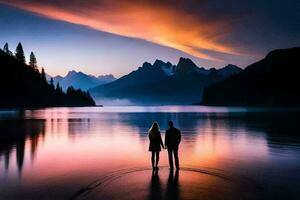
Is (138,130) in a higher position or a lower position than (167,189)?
higher

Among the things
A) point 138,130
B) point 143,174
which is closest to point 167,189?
point 143,174

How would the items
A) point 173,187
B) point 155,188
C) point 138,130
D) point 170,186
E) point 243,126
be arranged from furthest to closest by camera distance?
1. point 243,126
2. point 138,130
3. point 170,186
4. point 173,187
5. point 155,188

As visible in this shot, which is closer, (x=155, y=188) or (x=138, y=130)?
(x=155, y=188)

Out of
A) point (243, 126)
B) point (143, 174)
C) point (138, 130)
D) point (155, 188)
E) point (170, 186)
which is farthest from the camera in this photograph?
point (243, 126)

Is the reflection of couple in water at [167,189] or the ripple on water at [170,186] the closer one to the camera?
the reflection of couple in water at [167,189]

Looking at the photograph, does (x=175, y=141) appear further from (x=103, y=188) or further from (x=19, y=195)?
(x=19, y=195)

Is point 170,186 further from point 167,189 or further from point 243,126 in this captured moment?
point 243,126

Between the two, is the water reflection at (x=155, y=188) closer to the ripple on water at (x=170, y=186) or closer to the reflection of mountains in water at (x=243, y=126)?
the ripple on water at (x=170, y=186)

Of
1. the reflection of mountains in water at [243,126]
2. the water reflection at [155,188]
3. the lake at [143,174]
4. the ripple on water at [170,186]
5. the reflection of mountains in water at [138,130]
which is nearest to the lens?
the water reflection at [155,188]

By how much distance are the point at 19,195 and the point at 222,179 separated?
941 centimetres

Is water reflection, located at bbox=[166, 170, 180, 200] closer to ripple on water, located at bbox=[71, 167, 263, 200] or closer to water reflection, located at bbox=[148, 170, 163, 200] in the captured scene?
ripple on water, located at bbox=[71, 167, 263, 200]

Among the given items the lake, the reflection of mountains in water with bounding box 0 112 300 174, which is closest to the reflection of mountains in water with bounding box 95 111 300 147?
the reflection of mountains in water with bounding box 0 112 300 174

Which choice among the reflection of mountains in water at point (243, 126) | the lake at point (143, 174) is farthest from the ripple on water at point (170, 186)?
the reflection of mountains in water at point (243, 126)

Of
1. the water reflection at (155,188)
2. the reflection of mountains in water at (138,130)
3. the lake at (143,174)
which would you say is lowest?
the lake at (143,174)
